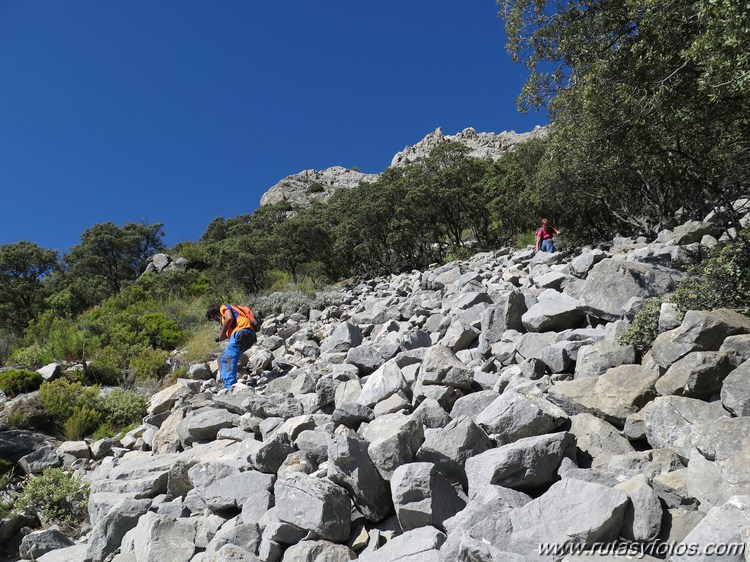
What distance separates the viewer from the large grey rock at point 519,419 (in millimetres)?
3680

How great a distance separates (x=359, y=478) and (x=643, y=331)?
10.6ft

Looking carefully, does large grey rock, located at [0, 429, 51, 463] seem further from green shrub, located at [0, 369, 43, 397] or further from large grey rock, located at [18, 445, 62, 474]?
green shrub, located at [0, 369, 43, 397]

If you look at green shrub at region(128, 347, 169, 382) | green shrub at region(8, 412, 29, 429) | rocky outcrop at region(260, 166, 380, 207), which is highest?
rocky outcrop at region(260, 166, 380, 207)

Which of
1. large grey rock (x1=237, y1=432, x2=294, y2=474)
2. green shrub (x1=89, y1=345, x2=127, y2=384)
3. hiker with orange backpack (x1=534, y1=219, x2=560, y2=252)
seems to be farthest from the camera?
hiker with orange backpack (x1=534, y1=219, x2=560, y2=252)

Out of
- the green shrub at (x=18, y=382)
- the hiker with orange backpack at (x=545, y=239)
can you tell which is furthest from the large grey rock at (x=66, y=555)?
the hiker with orange backpack at (x=545, y=239)

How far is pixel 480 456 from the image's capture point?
11.0ft

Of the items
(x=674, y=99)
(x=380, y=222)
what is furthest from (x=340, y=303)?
(x=674, y=99)

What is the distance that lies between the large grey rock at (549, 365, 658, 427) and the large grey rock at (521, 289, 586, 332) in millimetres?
1865

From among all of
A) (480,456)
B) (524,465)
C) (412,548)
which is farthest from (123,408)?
(524,465)

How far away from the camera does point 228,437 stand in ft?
18.9

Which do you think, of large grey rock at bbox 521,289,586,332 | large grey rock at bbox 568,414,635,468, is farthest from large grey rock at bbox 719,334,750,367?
large grey rock at bbox 521,289,586,332

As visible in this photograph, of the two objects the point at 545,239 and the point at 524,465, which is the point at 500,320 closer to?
the point at 524,465

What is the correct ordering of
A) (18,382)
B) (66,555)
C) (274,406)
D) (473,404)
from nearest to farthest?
(66,555), (473,404), (274,406), (18,382)

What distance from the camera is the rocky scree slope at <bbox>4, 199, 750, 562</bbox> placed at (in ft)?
8.66
